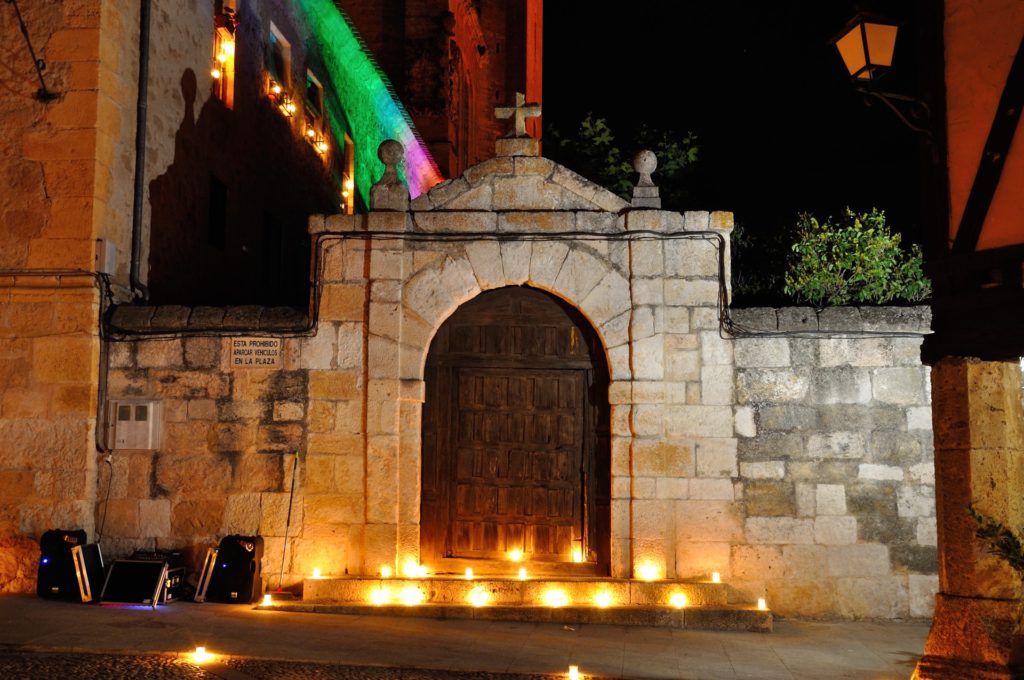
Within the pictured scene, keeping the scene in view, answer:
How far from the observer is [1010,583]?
15.3 ft

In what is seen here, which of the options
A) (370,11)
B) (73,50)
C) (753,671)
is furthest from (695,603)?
(370,11)

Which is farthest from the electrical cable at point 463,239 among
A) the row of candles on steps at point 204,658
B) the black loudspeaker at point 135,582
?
the row of candles on steps at point 204,658

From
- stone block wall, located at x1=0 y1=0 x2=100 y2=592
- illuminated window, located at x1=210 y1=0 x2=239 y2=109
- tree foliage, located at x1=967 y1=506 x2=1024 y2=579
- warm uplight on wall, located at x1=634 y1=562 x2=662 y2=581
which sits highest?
illuminated window, located at x1=210 y1=0 x2=239 y2=109

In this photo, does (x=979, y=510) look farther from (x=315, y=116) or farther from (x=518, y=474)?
(x=315, y=116)

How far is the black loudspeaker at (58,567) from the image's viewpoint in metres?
7.31

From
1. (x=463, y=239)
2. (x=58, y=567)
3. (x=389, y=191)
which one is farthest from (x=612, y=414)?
(x=58, y=567)

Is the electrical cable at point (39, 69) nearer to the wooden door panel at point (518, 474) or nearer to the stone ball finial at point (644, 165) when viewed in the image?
the wooden door panel at point (518, 474)

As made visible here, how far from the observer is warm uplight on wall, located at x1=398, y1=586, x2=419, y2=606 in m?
7.37

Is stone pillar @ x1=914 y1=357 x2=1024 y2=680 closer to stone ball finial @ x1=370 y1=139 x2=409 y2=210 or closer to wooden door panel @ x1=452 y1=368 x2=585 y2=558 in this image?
wooden door panel @ x1=452 y1=368 x2=585 y2=558

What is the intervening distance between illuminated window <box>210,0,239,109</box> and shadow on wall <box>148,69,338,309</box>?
0.18 metres

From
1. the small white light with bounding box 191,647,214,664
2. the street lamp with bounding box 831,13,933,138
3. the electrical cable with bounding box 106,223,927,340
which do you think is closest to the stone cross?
Result: the electrical cable with bounding box 106,223,927,340

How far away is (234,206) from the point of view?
11180 mm

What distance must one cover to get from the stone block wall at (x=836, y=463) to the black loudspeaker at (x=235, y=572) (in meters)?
3.91

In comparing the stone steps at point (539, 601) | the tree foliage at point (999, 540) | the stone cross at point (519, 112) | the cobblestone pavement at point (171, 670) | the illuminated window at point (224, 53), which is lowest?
the cobblestone pavement at point (171, 670)
